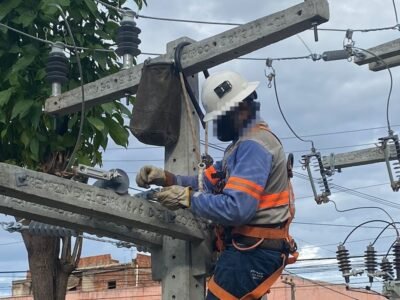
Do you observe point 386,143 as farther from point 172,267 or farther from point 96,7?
point 172,267

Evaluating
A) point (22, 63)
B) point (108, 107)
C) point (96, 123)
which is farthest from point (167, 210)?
point (22, 63)

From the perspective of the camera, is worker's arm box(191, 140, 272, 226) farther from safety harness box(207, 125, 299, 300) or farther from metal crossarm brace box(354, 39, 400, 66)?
metal crossarm brace box(354, 39, 400, 66)

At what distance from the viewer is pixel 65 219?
4.48 m

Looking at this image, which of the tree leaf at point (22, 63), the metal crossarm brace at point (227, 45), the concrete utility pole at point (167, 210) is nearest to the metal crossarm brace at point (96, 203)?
the concrete utility pole at point (167, 210)

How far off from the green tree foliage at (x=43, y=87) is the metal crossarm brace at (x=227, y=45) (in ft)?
3.41

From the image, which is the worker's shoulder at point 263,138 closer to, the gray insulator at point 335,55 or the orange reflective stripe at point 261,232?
the orange reflective stripe at point 261,232

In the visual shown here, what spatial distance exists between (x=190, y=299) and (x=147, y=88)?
1.25 metres

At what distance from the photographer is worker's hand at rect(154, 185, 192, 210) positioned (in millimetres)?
4152

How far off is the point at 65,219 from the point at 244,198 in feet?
3.72

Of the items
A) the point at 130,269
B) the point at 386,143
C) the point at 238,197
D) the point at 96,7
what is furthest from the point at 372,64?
the point at 130,269

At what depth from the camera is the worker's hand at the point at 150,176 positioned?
451 cm

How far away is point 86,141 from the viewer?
666 centimetres

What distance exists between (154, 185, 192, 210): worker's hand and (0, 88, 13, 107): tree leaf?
237cm

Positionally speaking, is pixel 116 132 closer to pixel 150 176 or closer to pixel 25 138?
pixel 25 138
